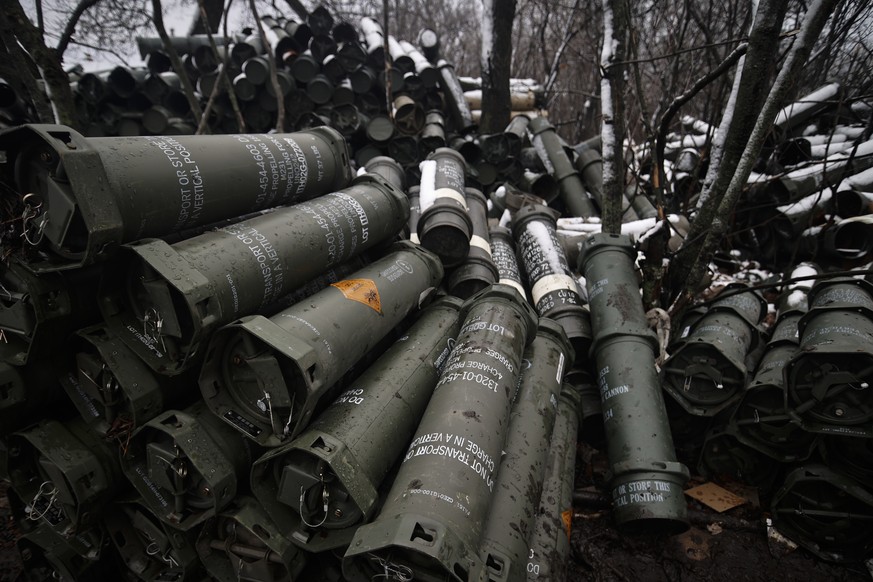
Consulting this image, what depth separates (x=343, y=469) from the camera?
1898 millimetres

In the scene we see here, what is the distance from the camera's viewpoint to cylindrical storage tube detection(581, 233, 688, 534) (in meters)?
2.64

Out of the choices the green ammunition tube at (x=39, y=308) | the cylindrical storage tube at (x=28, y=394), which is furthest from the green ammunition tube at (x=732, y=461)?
the cylindrical storage tube at (x=28, y=394)

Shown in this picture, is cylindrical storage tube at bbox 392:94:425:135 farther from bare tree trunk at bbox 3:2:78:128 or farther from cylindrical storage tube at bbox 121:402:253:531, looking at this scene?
cylindrical storage tube at bbox 121:402:253:531

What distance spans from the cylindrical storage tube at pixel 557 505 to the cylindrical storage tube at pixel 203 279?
1738 mm

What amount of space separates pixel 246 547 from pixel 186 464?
46 cm

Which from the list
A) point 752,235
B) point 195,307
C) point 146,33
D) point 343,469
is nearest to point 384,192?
point 195,307

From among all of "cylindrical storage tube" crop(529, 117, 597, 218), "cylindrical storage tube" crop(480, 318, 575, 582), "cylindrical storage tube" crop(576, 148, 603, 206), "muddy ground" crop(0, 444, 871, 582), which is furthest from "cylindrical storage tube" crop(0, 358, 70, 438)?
"cylindrical storage tube" crop(576, 148, 603, 206)

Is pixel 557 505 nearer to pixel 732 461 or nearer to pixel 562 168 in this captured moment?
pixel 732 461

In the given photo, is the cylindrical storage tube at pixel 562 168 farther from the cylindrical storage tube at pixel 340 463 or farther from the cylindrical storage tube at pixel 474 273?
the cylindrical storage tube at pixel 340 463

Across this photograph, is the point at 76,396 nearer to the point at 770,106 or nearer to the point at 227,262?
the point at 227,262

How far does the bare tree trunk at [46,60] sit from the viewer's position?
3.78 meters

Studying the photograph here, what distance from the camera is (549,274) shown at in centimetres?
426

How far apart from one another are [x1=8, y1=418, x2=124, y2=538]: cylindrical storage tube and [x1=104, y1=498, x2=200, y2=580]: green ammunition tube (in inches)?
4.0

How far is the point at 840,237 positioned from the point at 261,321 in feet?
18.0
